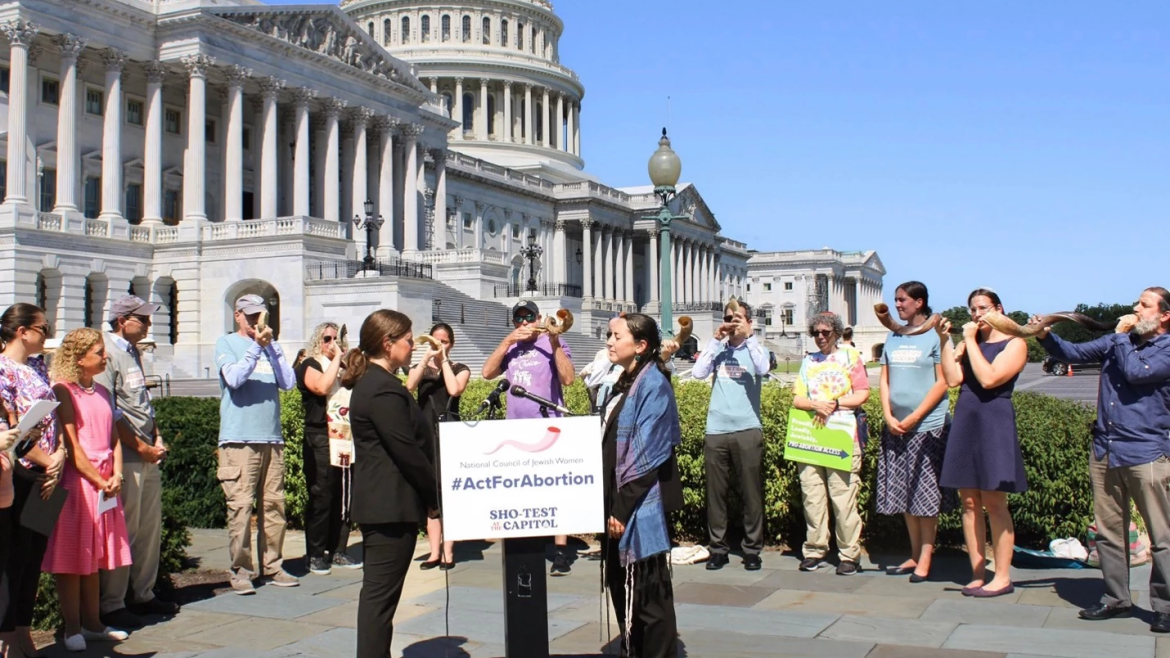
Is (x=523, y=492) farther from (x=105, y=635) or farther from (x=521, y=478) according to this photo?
(x=105, y=635)

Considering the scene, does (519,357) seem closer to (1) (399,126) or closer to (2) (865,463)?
(2) (865,463)

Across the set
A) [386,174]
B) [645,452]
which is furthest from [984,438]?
[386,174]

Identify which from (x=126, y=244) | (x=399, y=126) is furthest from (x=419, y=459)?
(x=399, y=126)

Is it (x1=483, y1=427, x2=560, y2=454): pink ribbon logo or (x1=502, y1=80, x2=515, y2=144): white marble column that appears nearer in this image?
(x1=483, y1=427, x2=560, y2=454): pink ribbon logo

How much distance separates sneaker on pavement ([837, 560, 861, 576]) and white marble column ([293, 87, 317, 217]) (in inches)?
1695

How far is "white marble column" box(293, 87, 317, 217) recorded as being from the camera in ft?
166

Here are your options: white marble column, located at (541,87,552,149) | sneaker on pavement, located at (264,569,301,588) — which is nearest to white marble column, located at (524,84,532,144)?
white marble column, located at (541,87,552,149)

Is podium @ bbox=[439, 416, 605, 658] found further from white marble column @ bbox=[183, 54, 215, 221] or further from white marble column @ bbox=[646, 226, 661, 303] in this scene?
white marble column @ bbox=[646, 226, 661, 303]

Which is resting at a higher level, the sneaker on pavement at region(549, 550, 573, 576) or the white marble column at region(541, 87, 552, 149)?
the white marble column at region(541, 87, 552, 149)

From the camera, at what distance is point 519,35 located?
104062 mm

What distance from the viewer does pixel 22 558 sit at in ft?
24.3

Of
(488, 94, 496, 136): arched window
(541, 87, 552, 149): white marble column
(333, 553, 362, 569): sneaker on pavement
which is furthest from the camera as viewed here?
(541, 87, 552, 149): white marble column

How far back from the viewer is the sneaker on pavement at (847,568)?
10312 mm

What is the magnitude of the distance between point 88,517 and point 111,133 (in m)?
39.4
